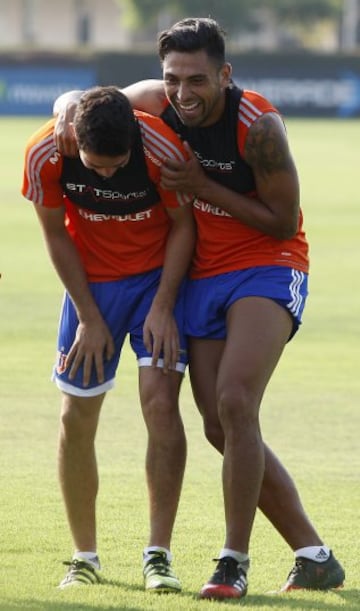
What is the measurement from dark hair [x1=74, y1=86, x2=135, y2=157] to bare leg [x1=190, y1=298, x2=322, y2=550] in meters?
0.98

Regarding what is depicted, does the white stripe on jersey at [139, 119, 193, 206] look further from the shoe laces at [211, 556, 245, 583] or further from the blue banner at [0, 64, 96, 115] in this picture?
the blue banner at [0, 64, 96, 115]

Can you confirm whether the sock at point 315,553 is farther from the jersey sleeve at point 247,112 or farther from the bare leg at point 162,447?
the jersey sleeve at point 247,112

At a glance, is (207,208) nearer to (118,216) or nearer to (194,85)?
(118,216)

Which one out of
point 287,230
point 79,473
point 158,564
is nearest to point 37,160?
point 287,230

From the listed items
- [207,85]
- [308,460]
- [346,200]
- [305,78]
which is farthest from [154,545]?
[305,78]

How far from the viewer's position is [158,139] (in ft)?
20.4

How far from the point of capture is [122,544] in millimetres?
7074

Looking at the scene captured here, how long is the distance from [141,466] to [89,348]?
2706mm

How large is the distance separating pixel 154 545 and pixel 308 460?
3.04 meters

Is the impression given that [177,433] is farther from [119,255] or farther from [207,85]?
[207,85]

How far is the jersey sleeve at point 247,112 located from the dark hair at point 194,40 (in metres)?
0.19

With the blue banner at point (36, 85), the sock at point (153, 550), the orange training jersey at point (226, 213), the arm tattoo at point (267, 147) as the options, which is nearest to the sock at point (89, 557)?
the sock at point (153, 550)

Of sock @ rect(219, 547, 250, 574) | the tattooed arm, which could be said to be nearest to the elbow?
the tattooed arm

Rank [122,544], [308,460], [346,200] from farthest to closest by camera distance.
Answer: [346,200]
[308,460]
[122,544]
